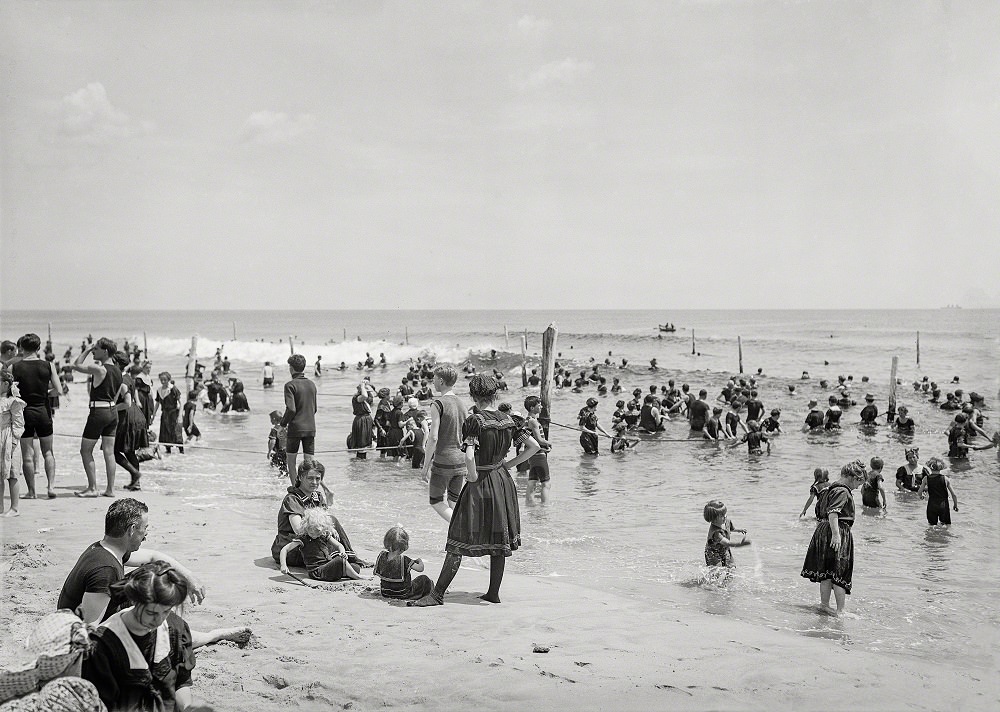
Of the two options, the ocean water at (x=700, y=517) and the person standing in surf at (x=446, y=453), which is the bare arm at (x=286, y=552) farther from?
the person standing in surf at (x=446, y=453)

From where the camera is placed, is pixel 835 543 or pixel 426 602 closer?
pixel 426 602

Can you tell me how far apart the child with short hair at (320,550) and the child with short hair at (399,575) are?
1.51 feet

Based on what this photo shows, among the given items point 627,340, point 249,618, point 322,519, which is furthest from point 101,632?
point 627,340

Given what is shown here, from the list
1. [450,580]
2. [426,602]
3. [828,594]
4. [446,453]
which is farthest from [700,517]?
[426,602]

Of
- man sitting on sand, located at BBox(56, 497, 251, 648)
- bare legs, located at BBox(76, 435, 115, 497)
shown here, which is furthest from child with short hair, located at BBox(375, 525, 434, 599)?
bare legs, located at BBox(76, 435, 115, 497)

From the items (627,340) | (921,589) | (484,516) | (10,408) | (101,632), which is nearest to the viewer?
(101,632)

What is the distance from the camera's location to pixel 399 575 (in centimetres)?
623

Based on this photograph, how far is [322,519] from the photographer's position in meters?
6.77

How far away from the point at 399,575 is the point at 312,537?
97cm

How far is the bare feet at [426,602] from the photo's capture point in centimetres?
602

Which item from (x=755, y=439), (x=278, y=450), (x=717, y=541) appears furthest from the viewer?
(x=755, y=439)

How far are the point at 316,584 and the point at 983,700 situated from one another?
4.68m

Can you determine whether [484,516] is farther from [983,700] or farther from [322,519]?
[983,700]

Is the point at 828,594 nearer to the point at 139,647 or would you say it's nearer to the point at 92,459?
the point at 139,647
